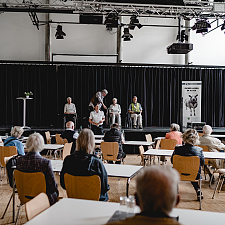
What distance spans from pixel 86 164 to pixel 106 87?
32.3 ft

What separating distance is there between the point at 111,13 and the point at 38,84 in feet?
17.7

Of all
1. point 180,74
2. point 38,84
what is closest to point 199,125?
point 180,74

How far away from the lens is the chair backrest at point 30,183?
275 centimetres

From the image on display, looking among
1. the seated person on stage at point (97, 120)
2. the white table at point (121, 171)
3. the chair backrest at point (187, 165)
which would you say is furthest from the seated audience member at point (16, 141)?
the seated person on stage at point (97, 120)

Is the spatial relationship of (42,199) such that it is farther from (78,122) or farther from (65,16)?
(65,16)

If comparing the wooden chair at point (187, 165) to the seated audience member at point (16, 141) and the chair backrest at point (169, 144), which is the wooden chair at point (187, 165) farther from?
the seated audience member at point (16, 141)

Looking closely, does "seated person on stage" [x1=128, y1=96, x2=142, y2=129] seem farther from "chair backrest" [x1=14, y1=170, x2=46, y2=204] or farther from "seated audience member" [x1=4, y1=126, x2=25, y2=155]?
"chair backrest" [x1=14, y1=170, x2=46, y2=204]

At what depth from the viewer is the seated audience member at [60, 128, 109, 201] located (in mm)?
2752

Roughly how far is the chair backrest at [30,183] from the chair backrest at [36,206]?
688 mm

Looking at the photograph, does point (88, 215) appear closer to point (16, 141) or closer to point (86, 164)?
point (86, 164)

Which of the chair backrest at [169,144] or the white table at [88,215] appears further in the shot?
the chair backrest at [169,144]

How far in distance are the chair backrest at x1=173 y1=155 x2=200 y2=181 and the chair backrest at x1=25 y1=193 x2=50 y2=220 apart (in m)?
2.47

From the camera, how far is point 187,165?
403cm

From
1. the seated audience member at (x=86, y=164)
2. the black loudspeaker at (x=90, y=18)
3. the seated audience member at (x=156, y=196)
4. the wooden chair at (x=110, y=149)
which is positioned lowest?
the wooden chair at (x=110, y=149)
